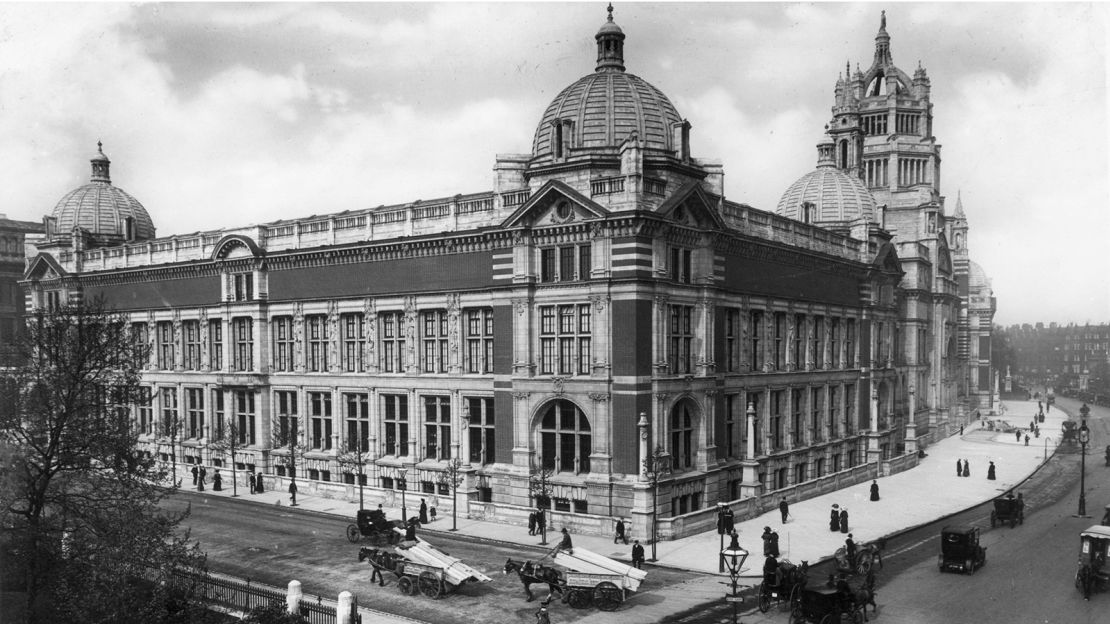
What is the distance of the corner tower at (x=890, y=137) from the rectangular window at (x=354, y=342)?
200 feet

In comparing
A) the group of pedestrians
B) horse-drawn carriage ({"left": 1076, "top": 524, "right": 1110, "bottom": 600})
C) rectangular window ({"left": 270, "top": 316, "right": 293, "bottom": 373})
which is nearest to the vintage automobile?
horse-drawn carriage ({"left": 1076, "top": 524, "right": 1110, "bottom": 600})

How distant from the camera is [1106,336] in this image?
176 metres

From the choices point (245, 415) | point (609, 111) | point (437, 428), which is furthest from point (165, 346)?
point (609, 111)

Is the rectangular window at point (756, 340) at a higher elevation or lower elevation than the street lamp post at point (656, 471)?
higher

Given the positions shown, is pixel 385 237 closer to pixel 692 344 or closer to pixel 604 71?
pixel 604 71

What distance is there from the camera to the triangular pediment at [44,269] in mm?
68875

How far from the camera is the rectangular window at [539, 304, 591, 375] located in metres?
43.7

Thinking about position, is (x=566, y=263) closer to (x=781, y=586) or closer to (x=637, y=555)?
(x=637, y=555)

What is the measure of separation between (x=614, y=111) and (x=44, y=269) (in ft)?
166

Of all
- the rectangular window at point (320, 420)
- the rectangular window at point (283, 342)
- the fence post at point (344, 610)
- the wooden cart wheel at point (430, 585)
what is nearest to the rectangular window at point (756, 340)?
the rectangular window at point (320, 420)

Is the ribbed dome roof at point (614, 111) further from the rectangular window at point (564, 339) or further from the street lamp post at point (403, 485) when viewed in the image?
the street lamp post at point (403, 485)

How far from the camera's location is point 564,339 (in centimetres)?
4441

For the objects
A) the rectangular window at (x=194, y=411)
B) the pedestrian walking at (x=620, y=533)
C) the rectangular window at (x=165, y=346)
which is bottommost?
the pedestrian walking at (x=620, y=533)

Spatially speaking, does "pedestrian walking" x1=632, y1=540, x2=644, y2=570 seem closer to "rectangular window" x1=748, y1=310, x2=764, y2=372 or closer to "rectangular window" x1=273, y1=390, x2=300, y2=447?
"rectangular window" x1=748, y1=310, x2=764, y2=372
